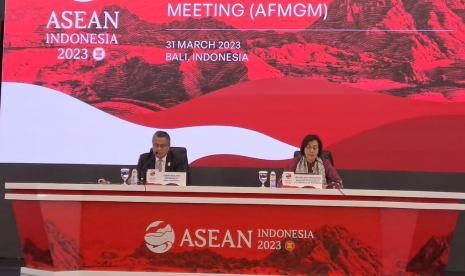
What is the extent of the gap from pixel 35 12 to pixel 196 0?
→ 1484 mm

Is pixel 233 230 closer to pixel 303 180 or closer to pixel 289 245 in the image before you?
pixel 289 245

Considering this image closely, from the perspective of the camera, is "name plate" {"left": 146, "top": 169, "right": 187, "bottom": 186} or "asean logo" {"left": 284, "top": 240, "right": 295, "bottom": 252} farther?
"name plate" {"left": 146, "top": 169, "right": 187, "bottom": 186}

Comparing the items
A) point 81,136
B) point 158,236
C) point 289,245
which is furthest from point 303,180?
point 81,136

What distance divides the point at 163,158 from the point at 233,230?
1235mm

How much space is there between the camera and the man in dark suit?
457 cm

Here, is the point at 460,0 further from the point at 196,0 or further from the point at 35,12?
the point at 35,12

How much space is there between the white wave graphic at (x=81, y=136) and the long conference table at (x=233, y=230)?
187cm

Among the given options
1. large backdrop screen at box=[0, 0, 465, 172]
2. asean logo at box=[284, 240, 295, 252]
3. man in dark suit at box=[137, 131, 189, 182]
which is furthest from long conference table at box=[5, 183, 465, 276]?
large backdrop screen at box=[0, 0, 465, 172]

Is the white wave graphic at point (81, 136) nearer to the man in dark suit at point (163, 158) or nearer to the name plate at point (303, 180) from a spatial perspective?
the man in dark suit at point (163, 158)

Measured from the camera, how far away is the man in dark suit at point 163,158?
4.57 metres

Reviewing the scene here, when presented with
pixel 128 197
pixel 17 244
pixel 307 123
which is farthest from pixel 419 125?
pixel 17 244

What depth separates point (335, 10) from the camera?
5.39 meters

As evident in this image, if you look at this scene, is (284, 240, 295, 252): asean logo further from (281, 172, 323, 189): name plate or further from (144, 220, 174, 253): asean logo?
(144, 220, 174, 253): asean logo

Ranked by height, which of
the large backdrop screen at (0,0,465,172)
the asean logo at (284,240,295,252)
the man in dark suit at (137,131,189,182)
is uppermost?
the large backdrop screen at (0,0,465,172)
